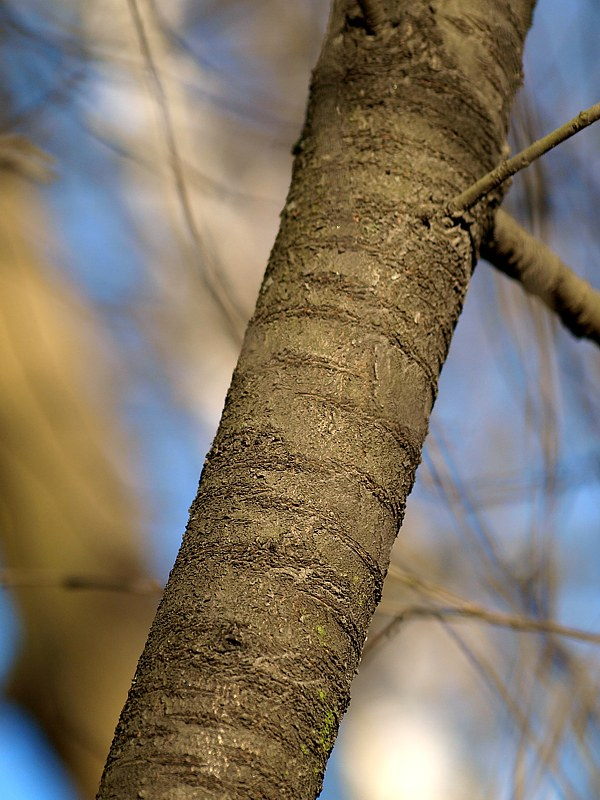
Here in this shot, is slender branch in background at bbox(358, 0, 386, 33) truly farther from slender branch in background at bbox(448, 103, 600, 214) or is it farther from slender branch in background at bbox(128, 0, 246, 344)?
slender branch in background at bbox(128, 0, 246, 344)

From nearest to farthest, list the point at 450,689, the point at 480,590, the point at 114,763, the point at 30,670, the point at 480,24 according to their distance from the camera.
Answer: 1. the point at 114,763
2. the point at 480,24
3. the point at 480,590
4. the point at 30,670
5. the point at 450,689

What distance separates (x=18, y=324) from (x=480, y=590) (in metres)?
1.88

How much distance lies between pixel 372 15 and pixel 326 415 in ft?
1.07

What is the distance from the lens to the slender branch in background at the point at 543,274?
2.23 feet

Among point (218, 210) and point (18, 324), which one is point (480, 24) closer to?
point (218, 210)

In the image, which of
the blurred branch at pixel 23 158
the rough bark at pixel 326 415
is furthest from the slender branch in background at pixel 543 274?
the blurred branch at pixel 23 158

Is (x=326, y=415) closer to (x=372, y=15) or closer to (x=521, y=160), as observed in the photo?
(x=521, y=160)

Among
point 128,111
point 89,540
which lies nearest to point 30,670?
point 89,540

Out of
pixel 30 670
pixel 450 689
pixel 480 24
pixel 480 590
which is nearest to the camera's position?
pixel 480 24

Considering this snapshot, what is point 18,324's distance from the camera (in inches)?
110

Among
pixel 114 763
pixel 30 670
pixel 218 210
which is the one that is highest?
pixel 218 210

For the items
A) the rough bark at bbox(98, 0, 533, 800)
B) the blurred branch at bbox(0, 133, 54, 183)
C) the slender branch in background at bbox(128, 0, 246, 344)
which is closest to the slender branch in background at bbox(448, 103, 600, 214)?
the rough bark at bbox(98, 0, 533, 800)

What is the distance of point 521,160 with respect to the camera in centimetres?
51

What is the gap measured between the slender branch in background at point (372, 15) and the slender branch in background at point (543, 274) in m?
0.16
